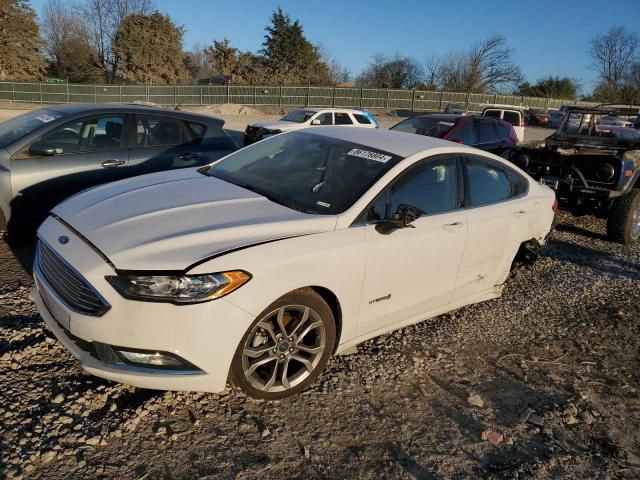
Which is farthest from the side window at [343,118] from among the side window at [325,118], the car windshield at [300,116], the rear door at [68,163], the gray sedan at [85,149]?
the rear door at [68,163]

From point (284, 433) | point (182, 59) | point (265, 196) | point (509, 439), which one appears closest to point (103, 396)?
point (284, 433)

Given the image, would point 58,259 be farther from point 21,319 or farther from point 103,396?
point 21,319

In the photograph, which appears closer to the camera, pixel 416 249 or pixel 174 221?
pixel 174 221

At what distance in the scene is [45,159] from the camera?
5344 mm

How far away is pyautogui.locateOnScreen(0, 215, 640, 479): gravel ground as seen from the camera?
8.73 feet

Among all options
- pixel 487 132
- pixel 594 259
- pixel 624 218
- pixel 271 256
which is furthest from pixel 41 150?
pixel 487 132

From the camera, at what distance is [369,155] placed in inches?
152

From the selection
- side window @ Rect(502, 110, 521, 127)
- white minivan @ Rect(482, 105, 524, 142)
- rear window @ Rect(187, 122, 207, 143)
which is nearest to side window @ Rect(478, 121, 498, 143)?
rear window @ Rect(187, 122, 207, 143)

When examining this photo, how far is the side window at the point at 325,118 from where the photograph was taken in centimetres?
1719

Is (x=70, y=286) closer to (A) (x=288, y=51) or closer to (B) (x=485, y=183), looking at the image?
(B) (x=485, y=183)

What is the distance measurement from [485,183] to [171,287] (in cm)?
290

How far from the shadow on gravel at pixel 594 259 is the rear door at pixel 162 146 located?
4.76 m

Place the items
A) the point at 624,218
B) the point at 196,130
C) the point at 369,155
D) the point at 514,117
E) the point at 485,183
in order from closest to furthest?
the point at 369,155 < the point at 485,183 < the point at 196,130 < the point at 624,218 < the point at 514,117

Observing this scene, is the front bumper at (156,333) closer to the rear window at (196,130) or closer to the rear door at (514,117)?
the rear window at (196,130)
